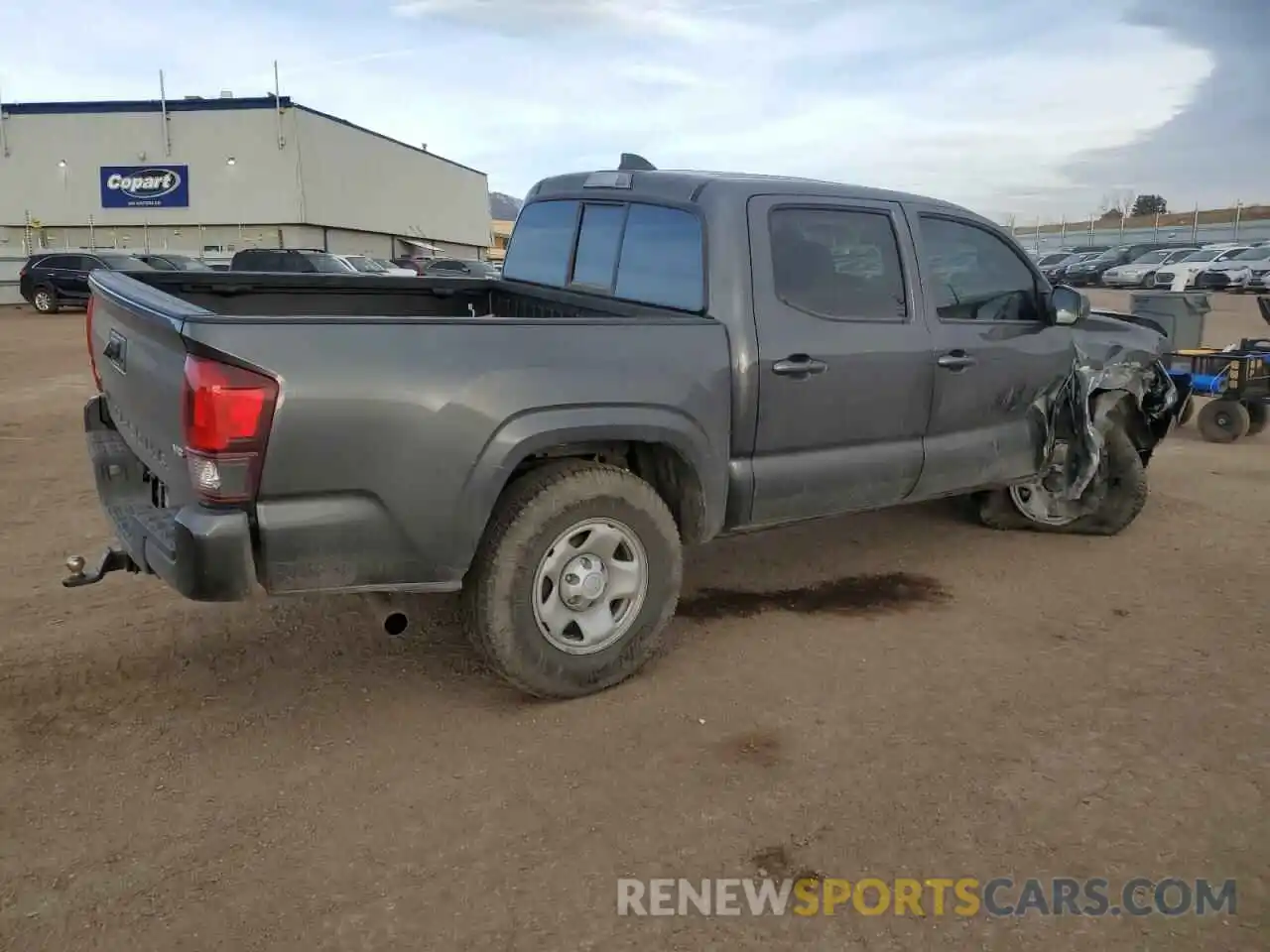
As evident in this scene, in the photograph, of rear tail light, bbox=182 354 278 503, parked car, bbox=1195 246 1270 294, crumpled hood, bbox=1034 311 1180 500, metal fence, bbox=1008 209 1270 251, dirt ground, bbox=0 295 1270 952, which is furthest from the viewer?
metal fence, bbox=1008 209 1270 251

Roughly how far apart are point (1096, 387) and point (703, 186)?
118 inches

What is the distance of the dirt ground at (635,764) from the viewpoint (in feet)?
8.56

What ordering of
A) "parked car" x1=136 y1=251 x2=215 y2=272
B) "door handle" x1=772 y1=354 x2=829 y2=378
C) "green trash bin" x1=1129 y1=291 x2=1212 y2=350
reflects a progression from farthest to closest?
"parked car" x1=136 y1=251 x2=215 y2=272
"green trash bin" x1=1129 y1=291 x2=1212 y2=350
"door handle" x1=772 y1=354 x2=829 y2=378

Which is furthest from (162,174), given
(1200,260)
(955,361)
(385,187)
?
(955,361)

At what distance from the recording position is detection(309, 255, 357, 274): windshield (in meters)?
24.5

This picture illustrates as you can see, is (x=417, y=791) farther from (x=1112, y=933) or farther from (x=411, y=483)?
(x=1112, y=933)

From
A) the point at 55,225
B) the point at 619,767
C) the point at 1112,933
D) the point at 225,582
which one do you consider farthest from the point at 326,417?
the point at 55,225

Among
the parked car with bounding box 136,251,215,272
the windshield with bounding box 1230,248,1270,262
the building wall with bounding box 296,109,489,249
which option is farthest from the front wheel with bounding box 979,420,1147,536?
the building wall with bounding box 296,109,489,249

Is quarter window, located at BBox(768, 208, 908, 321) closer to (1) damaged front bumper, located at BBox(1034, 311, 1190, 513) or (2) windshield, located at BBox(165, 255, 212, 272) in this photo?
(1) damaged front bumper, located at BBox(1034, 311, 1190, 513)

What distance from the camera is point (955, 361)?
4.79 meters

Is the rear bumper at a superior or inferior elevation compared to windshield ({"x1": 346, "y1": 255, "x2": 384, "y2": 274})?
inferior

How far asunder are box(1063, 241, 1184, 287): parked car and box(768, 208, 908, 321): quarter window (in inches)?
1661

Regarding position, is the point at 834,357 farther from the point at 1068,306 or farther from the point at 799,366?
the point at 1068,306

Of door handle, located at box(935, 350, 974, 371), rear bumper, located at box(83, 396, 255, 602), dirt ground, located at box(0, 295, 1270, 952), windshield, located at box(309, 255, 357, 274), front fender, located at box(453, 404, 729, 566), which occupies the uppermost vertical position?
windshield, located at box(309, 255, 357, 274)
